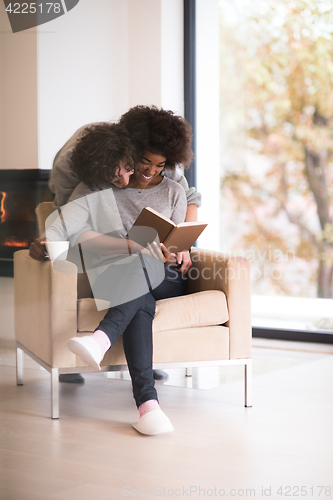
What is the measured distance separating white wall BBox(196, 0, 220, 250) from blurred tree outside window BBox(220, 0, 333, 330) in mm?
43

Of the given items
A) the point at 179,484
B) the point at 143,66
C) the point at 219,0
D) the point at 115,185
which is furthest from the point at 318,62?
the point at 179,484

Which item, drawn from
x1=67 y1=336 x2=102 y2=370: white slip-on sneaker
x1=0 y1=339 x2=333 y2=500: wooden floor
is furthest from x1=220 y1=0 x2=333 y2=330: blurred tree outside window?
x1=67 y1=336 x2=102 y2=370: white slip-on sneaker

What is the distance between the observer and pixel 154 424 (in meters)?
1.49

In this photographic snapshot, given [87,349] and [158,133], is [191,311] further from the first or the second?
[158,133]

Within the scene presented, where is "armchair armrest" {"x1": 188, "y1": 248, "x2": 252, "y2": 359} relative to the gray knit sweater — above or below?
below

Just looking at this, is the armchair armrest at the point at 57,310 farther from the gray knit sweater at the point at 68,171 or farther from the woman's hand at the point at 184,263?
the woman's hand at the point at 184,263

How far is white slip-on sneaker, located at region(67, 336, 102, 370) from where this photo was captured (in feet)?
4.83

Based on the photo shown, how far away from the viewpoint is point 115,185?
1.90 metres

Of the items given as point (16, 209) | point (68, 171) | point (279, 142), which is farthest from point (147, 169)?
point (279, 142)

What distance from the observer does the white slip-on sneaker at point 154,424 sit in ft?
4.89

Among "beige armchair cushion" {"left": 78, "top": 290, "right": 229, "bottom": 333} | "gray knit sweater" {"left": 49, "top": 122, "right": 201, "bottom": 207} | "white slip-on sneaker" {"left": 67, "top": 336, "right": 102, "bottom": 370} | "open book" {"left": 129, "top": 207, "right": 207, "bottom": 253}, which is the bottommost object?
"white slip-on sneaker" {"left": 67, "top": 336, "right": 102, "bottom": 370}

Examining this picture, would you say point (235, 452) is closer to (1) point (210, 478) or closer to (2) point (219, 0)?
(1) point (210, 478)

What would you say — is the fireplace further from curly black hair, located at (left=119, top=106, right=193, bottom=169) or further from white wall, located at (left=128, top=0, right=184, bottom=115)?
white wall, located at (left=128, top=0, right=184, bottom=115)

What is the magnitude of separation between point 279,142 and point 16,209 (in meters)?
2.40
